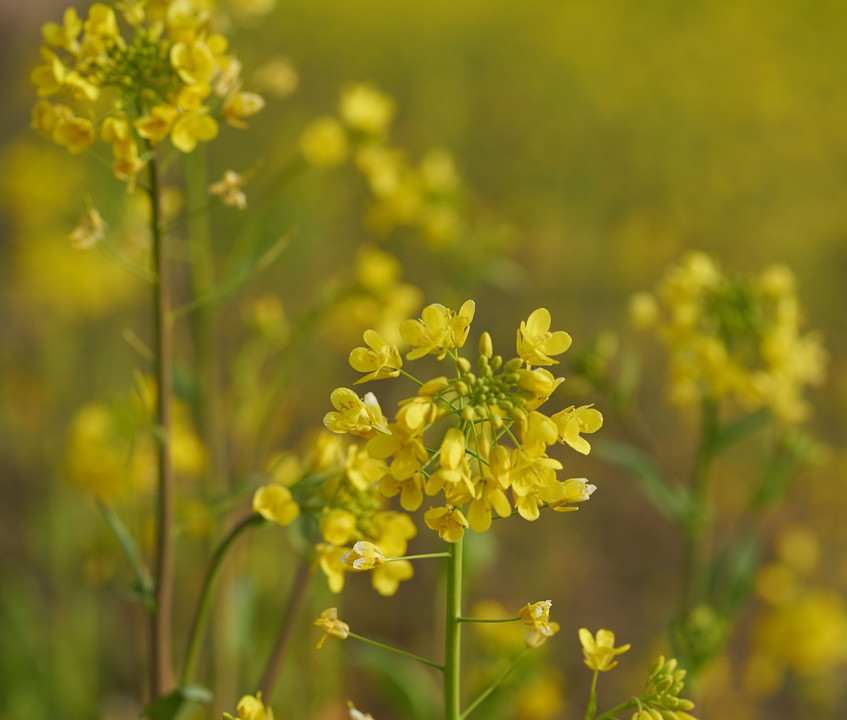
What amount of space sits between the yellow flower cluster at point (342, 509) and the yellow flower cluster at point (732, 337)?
104 centimetres

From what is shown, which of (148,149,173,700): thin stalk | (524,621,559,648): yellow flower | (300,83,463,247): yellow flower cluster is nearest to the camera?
(524,621,559,648): yellow flower

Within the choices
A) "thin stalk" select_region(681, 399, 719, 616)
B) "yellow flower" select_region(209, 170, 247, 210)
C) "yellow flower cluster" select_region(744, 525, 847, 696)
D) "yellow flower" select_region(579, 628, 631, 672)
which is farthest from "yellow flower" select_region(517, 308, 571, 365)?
"yellow flower cluster" select_region(744, 525, 847, 696)

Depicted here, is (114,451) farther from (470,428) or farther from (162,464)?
(470,428)

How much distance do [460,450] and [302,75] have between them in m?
6.12

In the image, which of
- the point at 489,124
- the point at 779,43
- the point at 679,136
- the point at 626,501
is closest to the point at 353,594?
the point at 626,501

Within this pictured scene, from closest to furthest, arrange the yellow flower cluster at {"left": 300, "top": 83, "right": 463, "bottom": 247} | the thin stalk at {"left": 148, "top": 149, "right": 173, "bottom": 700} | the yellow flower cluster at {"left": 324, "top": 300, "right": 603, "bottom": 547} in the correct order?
the yellow flower cluster at {"left": 324, "top": 300, "right": 603, "bottom": 547} → the thin stalk at {"left": 148, "top": 149, "right": 173, "bottom": 700} → the yellow flower cluster at {"left": 300, "top": 83, "right": 463, "bottom": 247}

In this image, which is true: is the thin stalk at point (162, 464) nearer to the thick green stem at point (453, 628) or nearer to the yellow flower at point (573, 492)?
the thick green stem at point (453, 628)

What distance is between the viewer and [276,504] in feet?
4.14

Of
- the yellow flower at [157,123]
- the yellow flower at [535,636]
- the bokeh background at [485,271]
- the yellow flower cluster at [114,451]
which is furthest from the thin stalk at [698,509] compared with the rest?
the yellow flower at [157,123]

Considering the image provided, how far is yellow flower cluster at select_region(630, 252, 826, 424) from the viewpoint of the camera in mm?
2029

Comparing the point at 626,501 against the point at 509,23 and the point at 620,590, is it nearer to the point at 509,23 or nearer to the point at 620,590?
the point at 620,590

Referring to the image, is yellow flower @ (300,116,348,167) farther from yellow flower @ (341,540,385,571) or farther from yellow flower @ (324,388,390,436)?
yellow flower @ (341,540,385,571)

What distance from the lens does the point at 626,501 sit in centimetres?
417

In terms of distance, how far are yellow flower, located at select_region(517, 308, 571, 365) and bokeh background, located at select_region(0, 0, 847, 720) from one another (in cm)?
111
